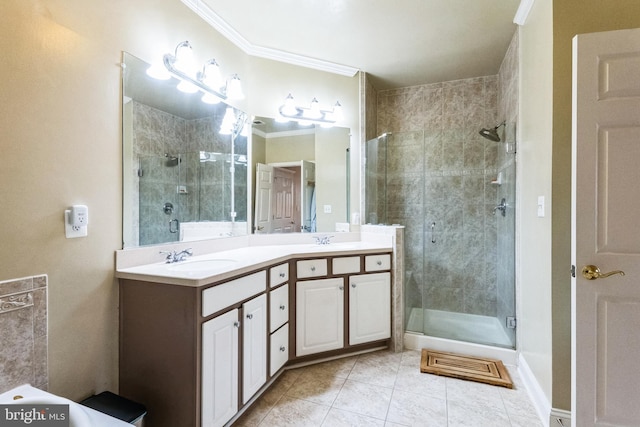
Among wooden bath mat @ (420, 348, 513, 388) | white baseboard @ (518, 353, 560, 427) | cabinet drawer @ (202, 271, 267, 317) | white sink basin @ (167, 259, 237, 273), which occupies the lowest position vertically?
wooden bath mat @ (420, 348, 513, 388)

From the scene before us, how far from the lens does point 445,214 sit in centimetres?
320

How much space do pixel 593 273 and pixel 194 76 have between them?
95.8 inches

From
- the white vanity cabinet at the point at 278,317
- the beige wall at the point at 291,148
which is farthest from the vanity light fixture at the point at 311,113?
the white vanity cabinet at the point at 278,317

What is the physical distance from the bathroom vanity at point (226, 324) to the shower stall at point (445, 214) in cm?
90

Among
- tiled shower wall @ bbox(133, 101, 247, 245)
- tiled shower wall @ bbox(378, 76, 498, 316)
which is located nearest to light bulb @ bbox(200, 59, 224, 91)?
tiled shower wall @ bbox(133, 101, 247, 245)

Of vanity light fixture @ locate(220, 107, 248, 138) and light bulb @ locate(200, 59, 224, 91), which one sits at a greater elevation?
light bulb @ locate(200, 59, 224, 91)

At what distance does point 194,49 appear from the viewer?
2.09 metres

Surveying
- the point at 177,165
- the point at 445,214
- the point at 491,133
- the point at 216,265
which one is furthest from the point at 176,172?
the point at 491,133

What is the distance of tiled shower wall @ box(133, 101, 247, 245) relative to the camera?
1.74m

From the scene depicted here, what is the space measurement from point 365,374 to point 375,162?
1988mm

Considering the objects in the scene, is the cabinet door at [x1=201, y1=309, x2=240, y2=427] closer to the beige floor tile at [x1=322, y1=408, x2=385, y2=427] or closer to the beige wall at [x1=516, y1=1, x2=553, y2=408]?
the beige floor tile at [x1=322, y1=408, x2=385, y2=427]

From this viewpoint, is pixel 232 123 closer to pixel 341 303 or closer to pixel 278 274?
pixel 278 274

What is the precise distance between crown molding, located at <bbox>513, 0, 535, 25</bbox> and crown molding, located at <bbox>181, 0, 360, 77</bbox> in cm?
132

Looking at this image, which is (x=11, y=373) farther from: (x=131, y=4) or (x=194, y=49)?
(x=194, y=49)
